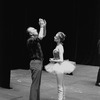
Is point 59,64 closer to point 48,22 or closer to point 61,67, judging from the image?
point 61,67

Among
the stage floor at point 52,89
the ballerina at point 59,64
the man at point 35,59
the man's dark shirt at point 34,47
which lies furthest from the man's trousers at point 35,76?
the stage floor at point 52,89

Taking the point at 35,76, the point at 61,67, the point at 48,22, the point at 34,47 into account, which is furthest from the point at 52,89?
the point at 48,22

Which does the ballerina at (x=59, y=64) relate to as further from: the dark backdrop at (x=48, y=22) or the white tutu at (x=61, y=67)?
the dark backdrop at (x=48, y=22)

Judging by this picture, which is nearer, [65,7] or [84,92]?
[84,92]

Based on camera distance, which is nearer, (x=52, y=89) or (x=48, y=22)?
(x=52, y=89)

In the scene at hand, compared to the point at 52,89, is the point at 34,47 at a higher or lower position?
higher

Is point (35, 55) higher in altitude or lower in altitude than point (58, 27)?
lower

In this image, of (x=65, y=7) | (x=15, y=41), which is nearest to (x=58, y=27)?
(x=65, y=7)

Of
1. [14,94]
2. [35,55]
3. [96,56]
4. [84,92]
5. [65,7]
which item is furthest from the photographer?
[96,56]

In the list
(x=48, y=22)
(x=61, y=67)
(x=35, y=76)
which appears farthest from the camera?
(x=48, y=22)

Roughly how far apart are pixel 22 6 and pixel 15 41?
5.98 ft

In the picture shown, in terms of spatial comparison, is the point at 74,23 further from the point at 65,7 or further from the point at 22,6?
the point at 22,6

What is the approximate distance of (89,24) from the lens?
59.9ft

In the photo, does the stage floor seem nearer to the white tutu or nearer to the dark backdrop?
the white tutu
